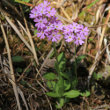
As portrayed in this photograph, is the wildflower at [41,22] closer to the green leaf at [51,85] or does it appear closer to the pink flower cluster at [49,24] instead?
the pink flower cluster at [49,24]

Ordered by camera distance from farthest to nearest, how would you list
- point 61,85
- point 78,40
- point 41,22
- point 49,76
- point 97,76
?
point 97,76
point 49,76
point 61,85
point 78,40
point 41,22

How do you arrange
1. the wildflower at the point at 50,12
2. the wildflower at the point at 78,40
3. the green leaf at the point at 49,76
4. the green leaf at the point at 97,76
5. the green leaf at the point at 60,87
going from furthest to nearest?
the green leaf at the point at 97,76 < the green leaf at the point at 49,76 < the green leaf at the point at 60,87 < the wildflower at the point at 78,40 < the wildflower at the point at 50,12

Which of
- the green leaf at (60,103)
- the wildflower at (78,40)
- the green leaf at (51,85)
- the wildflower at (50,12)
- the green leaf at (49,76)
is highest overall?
the wildflower at (50,12)

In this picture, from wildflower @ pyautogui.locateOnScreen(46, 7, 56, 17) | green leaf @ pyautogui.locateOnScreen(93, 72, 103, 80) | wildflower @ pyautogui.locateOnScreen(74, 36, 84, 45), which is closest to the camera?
wildflower @ pyautogui.locateOnScreen(46, 7, 56, 17)

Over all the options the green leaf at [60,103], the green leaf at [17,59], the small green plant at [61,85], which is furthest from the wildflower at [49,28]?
the green leaf at [60,103]

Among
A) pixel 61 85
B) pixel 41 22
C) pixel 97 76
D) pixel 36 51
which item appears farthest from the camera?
pixel 97 76

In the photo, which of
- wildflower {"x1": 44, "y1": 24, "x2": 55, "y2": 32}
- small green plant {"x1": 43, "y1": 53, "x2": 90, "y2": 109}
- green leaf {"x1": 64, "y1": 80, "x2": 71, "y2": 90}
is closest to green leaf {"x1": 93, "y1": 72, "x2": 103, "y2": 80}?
small green plant {"x1": 43, "y1": 53, "x2": 90, "y2": 109}

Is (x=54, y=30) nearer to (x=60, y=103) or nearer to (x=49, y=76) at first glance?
(x=49, y=76)

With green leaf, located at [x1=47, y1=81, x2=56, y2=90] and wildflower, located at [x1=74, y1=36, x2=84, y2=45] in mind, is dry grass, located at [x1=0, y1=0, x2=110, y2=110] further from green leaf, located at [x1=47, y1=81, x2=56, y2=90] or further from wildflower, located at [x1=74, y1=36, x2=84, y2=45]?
wildflower, located at [x1=74, y1=36, x2=84, y2=45]

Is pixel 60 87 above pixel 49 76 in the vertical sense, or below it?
below

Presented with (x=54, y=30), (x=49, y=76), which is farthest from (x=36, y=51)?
(x=54, y=30)

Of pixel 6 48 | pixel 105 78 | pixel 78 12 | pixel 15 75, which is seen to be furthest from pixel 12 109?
pixel 78 12

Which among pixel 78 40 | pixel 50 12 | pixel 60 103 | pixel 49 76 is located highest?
pixel 50 12

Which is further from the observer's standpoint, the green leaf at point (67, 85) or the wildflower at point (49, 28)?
the green leaf at point (67, 85)
